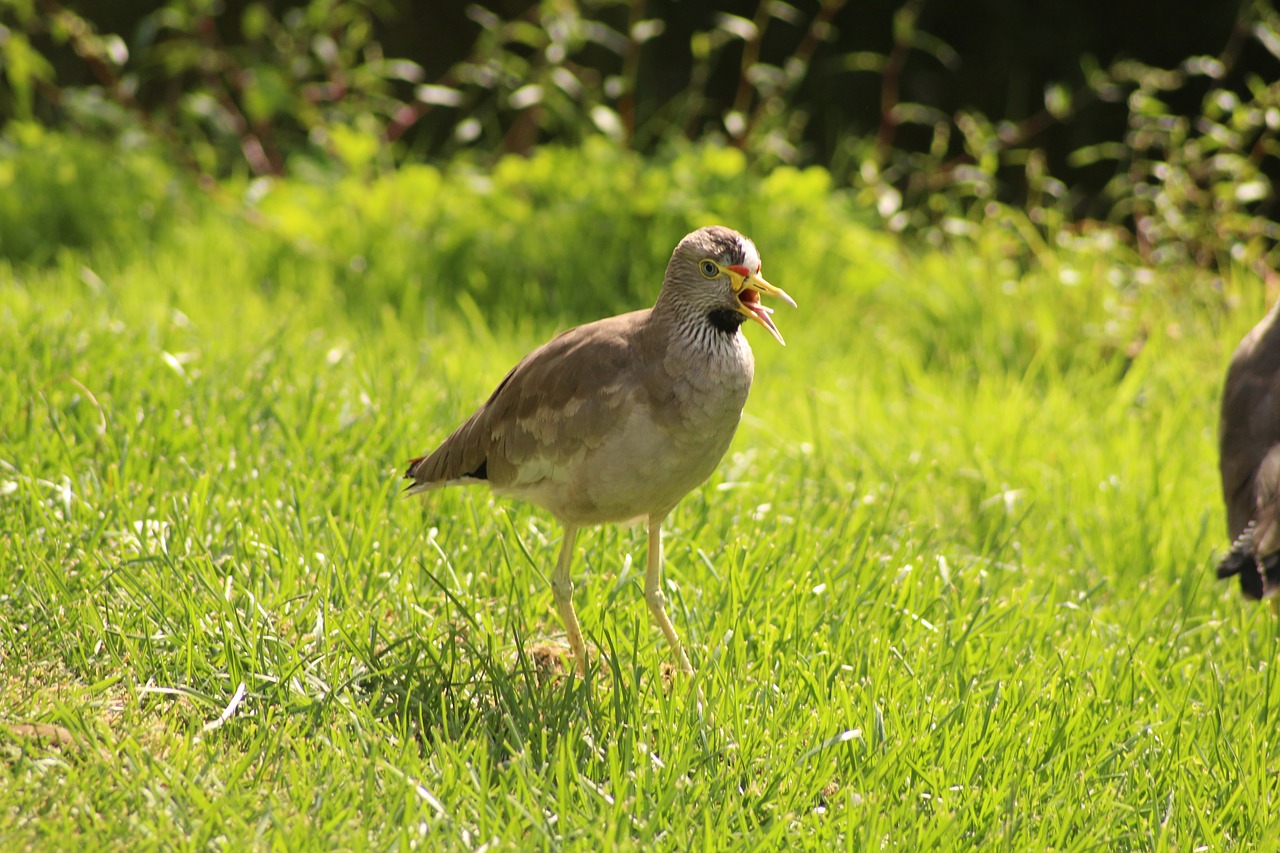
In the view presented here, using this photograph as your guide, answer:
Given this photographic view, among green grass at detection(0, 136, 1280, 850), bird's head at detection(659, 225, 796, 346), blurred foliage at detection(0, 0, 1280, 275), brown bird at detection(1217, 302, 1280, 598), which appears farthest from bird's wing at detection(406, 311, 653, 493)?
blurred foliage at detection(0, 0, 1280, 275)

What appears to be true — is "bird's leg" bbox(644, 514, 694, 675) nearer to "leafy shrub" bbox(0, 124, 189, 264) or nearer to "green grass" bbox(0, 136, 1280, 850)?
"green grass" bbox(0, 136, 1280, 850)

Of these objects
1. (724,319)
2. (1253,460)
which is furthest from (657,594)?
(1253,460)

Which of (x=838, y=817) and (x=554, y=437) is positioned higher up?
(x=554, y=437)

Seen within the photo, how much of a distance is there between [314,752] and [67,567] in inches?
39.1

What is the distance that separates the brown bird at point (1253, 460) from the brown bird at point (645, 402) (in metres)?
1.58

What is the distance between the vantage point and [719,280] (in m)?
3.00

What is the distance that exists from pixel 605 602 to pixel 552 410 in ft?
2.03

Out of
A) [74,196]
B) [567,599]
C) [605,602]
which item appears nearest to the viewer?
[567,599]

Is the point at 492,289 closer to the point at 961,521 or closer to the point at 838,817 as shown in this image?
the point at 961,521

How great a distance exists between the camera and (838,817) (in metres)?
2.76

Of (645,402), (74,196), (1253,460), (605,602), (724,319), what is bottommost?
(74,196)

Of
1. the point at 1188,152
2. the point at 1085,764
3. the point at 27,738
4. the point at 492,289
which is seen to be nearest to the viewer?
the point at 27,738

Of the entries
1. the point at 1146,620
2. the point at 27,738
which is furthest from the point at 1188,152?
the point at 27,738

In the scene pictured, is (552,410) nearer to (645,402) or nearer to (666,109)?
(645,402)
